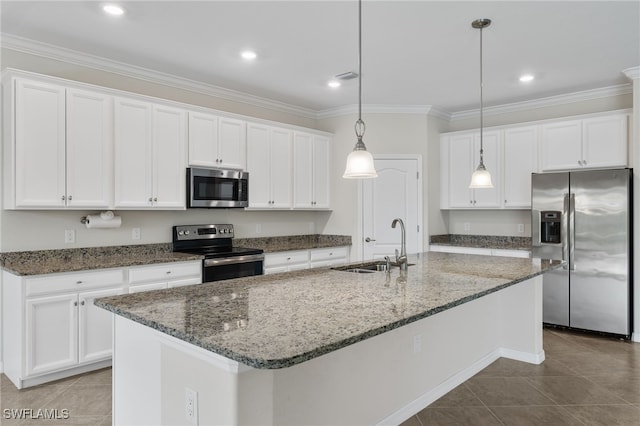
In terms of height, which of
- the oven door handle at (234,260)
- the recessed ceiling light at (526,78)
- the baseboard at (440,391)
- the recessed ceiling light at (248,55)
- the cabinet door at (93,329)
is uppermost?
the recessed ceiling light at (526,78)

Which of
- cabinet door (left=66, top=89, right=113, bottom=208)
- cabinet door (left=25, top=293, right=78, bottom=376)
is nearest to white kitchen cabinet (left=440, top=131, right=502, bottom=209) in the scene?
cabinet door (left=66, top=89, right=113, bottom=208)

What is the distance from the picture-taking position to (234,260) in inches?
161

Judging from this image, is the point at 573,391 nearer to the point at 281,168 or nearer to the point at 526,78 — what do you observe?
the point at 526,78

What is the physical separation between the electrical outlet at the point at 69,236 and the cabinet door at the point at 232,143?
1.47 meters

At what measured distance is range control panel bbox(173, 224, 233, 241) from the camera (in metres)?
4.25

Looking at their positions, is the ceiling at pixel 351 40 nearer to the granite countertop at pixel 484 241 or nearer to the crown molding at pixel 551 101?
the crown molding at pixel 551 101

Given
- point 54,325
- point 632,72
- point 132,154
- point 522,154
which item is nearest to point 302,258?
point 132,154

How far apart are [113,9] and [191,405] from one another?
2580 mm

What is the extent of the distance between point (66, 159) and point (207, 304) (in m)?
2.23

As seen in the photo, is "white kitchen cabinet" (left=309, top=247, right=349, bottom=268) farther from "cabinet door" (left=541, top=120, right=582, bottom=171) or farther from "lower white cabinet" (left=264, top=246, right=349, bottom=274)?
"cabinet door" (left=541, top=120, right=582, bottom=171)

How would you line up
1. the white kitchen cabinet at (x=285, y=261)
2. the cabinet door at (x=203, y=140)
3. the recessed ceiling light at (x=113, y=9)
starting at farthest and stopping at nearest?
1. the white kitchen cabinet at (x=285, y=261)
2. the cabinet door at (x=203, y=140)
3. the recessed ceiling light at (x=113, y=9)

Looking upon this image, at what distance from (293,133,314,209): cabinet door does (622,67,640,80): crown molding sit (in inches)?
130

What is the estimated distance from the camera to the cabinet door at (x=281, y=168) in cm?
490

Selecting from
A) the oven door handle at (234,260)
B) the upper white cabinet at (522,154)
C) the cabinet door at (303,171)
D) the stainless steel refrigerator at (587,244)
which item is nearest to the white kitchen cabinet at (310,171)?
the cabinet door at (303,171)
